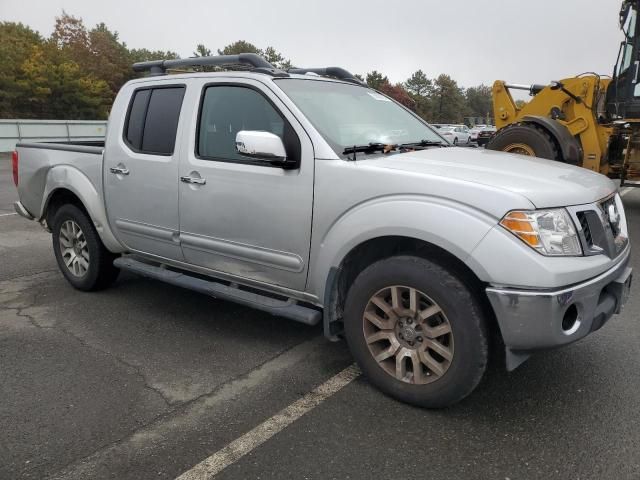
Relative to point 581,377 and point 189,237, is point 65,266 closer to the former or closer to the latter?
point 189,237

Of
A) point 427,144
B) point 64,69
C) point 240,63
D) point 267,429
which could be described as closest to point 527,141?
point 427,144

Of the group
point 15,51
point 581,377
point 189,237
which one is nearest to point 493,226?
point 581,377

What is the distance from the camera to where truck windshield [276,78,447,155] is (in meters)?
3.36

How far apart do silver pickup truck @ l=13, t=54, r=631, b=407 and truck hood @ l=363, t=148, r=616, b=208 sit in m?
0.02

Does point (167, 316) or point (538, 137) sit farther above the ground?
point (538, 137)

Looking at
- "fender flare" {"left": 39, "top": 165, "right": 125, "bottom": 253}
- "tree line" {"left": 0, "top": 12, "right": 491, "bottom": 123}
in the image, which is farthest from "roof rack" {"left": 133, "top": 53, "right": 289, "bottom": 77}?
"tree line" {"left": 0, "top": 12, "right": 491, "bottom": 123}

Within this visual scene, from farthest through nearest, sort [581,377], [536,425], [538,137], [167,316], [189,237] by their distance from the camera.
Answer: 1. [538,137]
2. [167,316]
3. [189,237]
4. [581,377]
5. [536,425]

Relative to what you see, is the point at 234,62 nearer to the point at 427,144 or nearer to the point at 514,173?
the point at 427,144

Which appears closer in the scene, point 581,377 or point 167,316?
point 581,377

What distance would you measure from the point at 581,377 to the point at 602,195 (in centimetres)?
113

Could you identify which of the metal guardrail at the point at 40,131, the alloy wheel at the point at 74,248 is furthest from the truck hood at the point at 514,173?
the metal guardrail at the point at 40,131

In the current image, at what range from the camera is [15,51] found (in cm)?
3944

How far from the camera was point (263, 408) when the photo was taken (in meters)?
2.95

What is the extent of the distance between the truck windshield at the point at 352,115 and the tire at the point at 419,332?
0.84 meters
